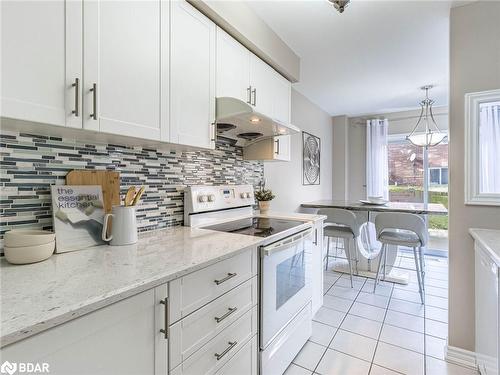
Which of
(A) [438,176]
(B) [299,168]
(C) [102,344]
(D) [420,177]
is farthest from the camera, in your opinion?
(D) [420,177]

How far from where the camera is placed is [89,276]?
827 mm

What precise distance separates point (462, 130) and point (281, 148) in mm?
1330

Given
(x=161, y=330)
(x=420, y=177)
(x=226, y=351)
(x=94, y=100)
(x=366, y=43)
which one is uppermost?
(x=366, y=43)

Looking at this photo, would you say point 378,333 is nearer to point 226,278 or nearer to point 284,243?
point 284,243

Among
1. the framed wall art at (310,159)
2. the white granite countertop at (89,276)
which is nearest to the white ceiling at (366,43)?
the framed wall art at (310,159)

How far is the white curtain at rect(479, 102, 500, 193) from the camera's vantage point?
1671mm

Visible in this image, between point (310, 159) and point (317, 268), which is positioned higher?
point (310, 159)

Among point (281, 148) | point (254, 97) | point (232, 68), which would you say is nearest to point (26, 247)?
point (232, 68)

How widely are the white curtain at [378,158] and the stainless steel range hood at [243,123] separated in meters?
3.22

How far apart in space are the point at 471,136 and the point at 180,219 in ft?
6.68

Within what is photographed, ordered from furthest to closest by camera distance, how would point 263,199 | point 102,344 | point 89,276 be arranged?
point 263,199 → point 89,276 → point 102,344

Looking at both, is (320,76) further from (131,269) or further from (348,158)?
(131,269)

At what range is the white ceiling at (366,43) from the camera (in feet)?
5.96
